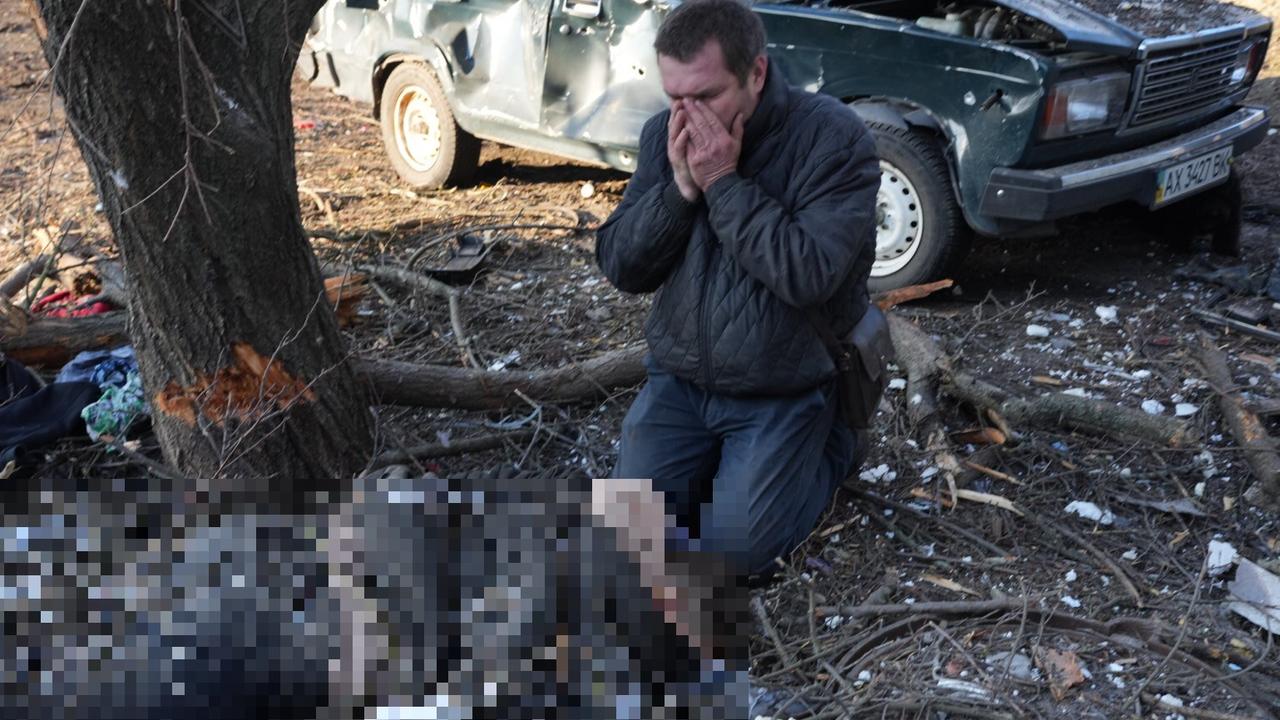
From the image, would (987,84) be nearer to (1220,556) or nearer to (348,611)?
(1220,556)

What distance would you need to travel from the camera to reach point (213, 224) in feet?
10.3

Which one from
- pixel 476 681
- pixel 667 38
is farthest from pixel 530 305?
pixel 476 681

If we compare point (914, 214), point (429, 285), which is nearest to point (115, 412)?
point (429, 285)

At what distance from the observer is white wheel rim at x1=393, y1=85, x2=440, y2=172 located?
7195 mm

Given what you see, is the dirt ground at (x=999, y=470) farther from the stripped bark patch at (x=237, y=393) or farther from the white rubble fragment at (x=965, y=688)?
the stripped bark patch at (x=237, y=393)

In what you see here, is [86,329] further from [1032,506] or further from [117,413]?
[1032,506]

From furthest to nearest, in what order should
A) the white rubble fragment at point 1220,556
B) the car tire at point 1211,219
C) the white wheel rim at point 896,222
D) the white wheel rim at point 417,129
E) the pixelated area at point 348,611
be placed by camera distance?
the white wheel rim at point 417,129
the car tire at point 1211,219
the white wheel rim at point 896,222
the white rubble fragment at point 1220,556
the pixelated area at point 348,611

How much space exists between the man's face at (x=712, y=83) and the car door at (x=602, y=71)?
269cm

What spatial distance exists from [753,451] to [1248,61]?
4.12 m

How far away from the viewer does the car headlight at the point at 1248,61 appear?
17.6ft

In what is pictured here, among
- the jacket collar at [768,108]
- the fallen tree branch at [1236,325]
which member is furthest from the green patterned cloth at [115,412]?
the fallen tree branch at [1236,325]

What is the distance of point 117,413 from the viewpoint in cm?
388

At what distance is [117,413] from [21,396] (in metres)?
0.47

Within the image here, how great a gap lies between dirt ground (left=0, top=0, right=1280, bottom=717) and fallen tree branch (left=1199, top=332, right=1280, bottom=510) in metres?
0.06
